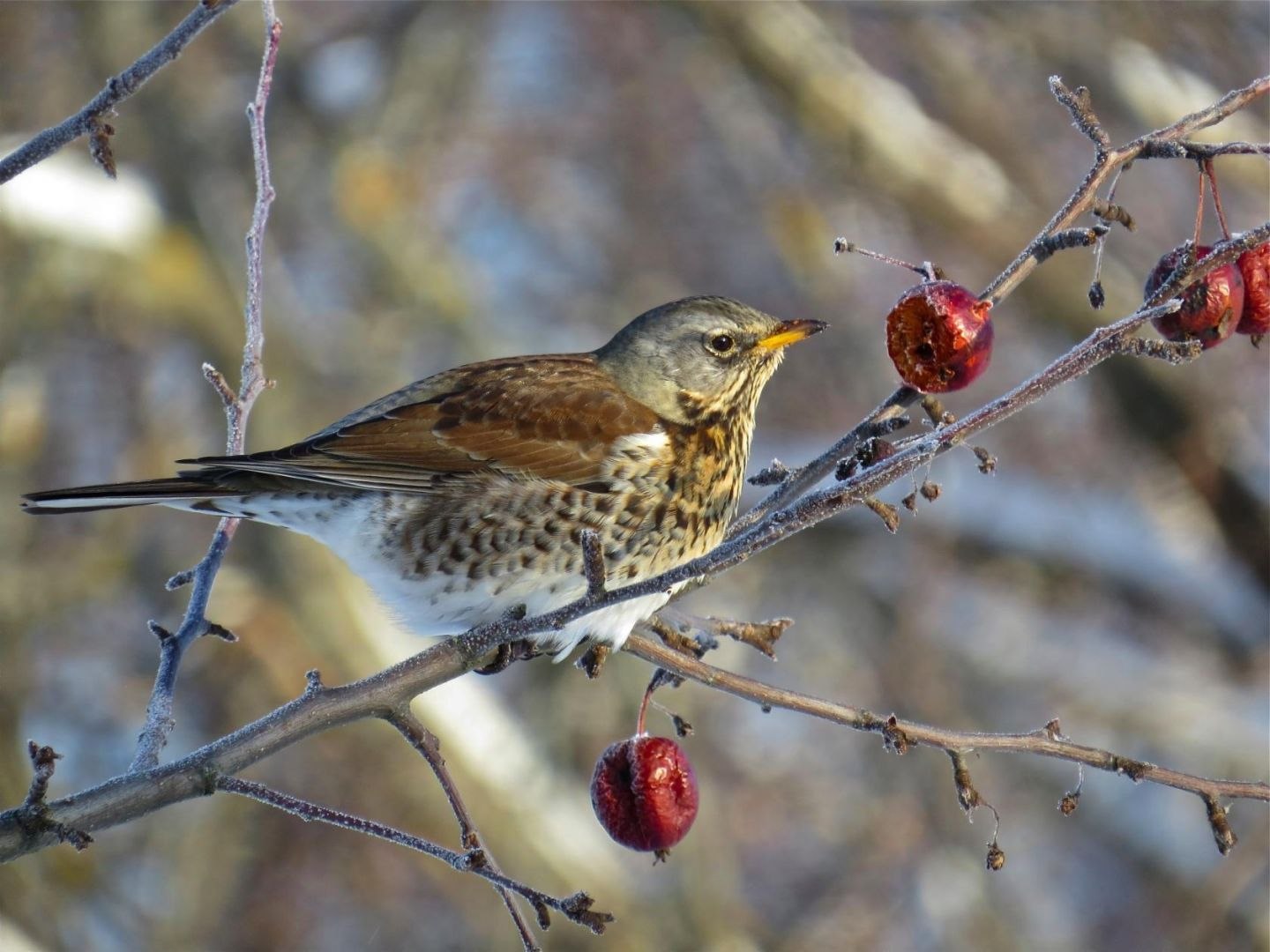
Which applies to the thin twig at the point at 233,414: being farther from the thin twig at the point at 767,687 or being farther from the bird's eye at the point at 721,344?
the bird's eye at the point at 721,344

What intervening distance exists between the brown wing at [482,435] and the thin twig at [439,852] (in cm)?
115

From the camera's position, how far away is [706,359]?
3.44m

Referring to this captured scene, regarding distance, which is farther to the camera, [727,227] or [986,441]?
[727,227]

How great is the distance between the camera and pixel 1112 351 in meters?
1.80

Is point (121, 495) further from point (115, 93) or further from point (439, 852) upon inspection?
point (439, 852)

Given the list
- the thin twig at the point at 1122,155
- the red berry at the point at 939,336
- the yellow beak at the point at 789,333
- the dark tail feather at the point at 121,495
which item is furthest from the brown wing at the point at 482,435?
the thin twig at the point at 1122,155

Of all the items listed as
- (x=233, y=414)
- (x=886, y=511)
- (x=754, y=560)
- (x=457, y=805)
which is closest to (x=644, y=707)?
(x=457, y=805)

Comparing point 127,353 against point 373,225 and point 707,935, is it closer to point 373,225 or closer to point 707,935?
point 373,225

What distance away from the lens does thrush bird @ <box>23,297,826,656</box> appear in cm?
304

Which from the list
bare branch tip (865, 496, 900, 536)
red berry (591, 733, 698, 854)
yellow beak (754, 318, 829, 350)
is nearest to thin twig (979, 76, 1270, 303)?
bare branch tip (865, 496, 900, 536)

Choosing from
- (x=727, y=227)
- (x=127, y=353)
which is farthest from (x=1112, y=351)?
(x=727, y=227)

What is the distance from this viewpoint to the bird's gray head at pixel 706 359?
3.42m

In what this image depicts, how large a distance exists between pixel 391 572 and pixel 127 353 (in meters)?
6.97

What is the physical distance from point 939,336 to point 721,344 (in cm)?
133
